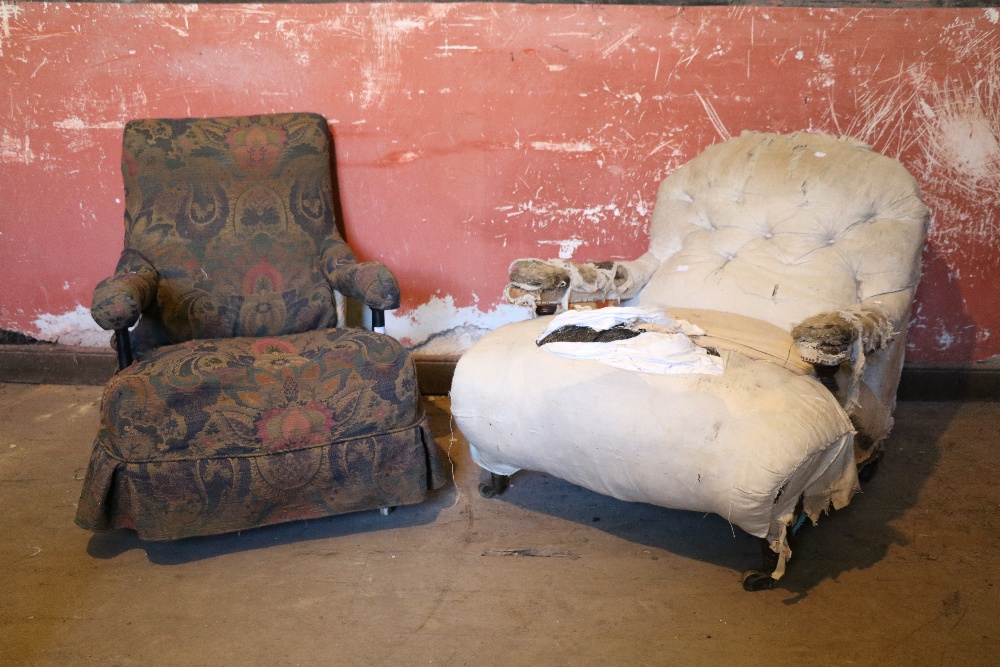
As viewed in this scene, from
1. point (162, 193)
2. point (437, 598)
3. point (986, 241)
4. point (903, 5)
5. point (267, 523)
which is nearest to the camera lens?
point (437, 598)

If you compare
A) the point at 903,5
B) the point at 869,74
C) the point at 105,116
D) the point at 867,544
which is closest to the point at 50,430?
the point at 105,116

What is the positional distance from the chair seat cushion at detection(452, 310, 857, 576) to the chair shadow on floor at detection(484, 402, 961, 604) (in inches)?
8.6

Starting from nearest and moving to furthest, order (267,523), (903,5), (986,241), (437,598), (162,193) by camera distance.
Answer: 1. (437,598)
2. (267,523)
3. (162,193)
4. (903,5)
5. (986,241)

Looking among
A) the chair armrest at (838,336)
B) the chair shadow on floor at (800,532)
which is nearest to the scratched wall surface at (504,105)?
the chair shadow on floor at (800,532)

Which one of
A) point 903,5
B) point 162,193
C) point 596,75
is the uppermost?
point 903,5

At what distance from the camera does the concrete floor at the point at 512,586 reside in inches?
64.8

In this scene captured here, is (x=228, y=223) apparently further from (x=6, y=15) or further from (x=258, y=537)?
(x=6, y=15)

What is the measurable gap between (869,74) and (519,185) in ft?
4.28

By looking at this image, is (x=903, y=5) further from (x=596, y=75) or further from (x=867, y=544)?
(x=867, y=544)

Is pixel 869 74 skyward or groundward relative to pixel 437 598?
skyward

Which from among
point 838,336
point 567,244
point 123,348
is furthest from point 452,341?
point 838,336

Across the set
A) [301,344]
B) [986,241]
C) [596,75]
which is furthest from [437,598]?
[986,241]

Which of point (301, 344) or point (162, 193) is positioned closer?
point (301, 344)

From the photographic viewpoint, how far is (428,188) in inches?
113
